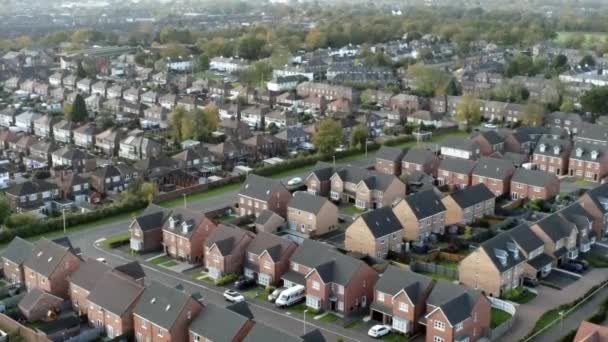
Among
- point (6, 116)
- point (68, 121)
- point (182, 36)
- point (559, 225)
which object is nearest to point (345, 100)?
point (68, 121)

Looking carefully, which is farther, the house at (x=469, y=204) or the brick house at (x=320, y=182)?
the brick house at (x=320, y=182)

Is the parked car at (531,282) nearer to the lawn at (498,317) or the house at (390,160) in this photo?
the lawn at (498,317)

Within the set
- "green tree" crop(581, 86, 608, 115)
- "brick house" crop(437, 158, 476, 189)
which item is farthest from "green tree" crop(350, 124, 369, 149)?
"green tree" crop(581, 86, 608, 115)

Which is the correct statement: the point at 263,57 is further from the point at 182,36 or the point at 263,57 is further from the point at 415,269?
the point at 415,269

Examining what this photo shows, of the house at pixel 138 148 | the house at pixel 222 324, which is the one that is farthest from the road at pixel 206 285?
the house at pixel 138 148

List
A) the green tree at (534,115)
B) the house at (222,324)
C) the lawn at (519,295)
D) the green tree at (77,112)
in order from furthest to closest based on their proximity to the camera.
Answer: the green tree at (534,115) < the green tree at (77,112) < the lawn at (519,295) < the house at (222,324)

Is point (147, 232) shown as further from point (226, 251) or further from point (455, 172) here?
point (455, 172)
